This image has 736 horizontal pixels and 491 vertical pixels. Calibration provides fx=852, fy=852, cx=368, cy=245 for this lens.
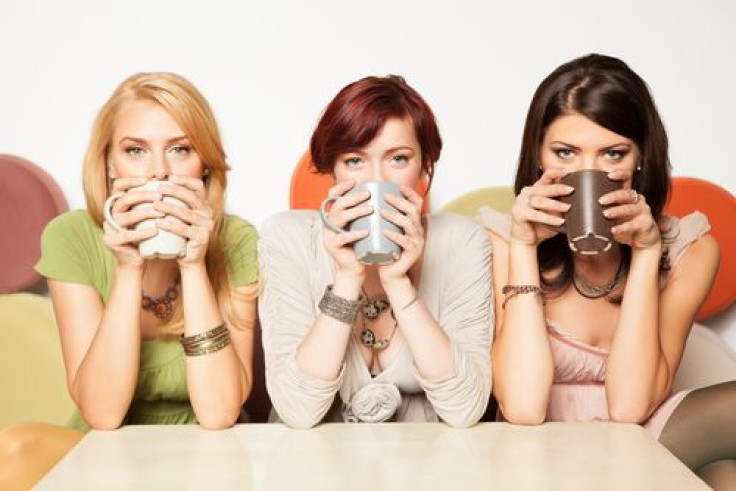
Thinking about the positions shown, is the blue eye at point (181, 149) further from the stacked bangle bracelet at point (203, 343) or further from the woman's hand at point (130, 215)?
the stacked bangle bracelet at point (203, 343)

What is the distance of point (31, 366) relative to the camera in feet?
6.40

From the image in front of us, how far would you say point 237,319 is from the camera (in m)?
1.50

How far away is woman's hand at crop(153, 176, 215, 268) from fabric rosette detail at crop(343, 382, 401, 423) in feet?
1.12

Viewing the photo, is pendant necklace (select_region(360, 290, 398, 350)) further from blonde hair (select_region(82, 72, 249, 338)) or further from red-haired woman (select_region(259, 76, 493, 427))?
blonde hair (select_region(82, 72, 249, 338))

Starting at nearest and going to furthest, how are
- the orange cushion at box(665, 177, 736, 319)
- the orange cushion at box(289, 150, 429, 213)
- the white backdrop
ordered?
the orange cushion at box(289, 150, 429, 213) → the orange cushion at box(665, 177, 736, 319) → the white backdrop

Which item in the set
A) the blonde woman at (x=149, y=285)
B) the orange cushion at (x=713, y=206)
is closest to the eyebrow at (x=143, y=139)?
the blonde woman at (x=149, y=285)

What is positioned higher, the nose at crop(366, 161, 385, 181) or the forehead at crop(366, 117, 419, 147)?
the forehead at crop(366, 117, 419, 147)

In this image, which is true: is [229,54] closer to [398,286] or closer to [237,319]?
[237,319]

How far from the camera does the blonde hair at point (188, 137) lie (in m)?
1.47

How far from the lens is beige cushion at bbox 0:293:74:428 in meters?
1.94

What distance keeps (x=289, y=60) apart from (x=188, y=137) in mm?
754

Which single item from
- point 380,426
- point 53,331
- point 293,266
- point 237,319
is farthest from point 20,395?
point 380,426

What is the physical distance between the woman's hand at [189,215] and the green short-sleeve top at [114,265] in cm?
22

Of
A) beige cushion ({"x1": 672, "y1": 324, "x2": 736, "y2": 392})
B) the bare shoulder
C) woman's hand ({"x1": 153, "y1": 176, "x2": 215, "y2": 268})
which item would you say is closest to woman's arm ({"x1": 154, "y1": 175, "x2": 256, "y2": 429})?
woman's hand ({"x1": 153, "y1": 176, "x2": 215, "y2": 268})
